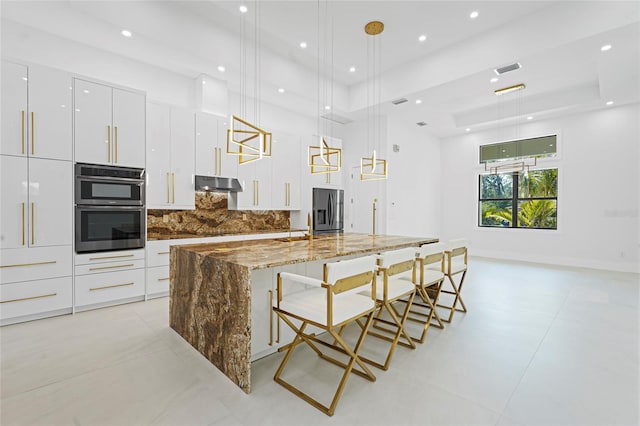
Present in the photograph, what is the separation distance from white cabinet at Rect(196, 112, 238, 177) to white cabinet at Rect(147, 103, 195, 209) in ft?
0.32

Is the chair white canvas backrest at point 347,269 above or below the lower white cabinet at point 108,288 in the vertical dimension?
above

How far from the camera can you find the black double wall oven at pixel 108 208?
3.30 metres

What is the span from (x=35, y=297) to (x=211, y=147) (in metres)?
2.67

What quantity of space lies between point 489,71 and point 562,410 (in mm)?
4194

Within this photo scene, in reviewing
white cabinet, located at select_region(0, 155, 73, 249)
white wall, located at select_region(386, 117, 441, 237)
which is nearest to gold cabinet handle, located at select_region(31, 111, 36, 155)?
white cabinet, located at select_region(0, 155, 73, 249)

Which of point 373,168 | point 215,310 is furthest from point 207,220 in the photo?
point 215,310

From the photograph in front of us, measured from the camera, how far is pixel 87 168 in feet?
10.9

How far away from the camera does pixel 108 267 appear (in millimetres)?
3471

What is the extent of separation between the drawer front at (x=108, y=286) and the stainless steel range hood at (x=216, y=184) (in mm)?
1374

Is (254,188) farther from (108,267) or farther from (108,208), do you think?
(108,267)

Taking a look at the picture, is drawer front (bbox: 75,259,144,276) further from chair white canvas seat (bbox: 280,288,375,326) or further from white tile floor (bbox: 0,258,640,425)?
chair white canvas seat (bbox: 280,288,375,326)

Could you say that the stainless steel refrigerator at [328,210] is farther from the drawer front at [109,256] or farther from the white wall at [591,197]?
the white wall at [591,197]

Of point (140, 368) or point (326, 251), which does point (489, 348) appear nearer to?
point (326, 251)

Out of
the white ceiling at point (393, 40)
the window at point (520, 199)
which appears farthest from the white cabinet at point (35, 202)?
the window at point (520, 199)
